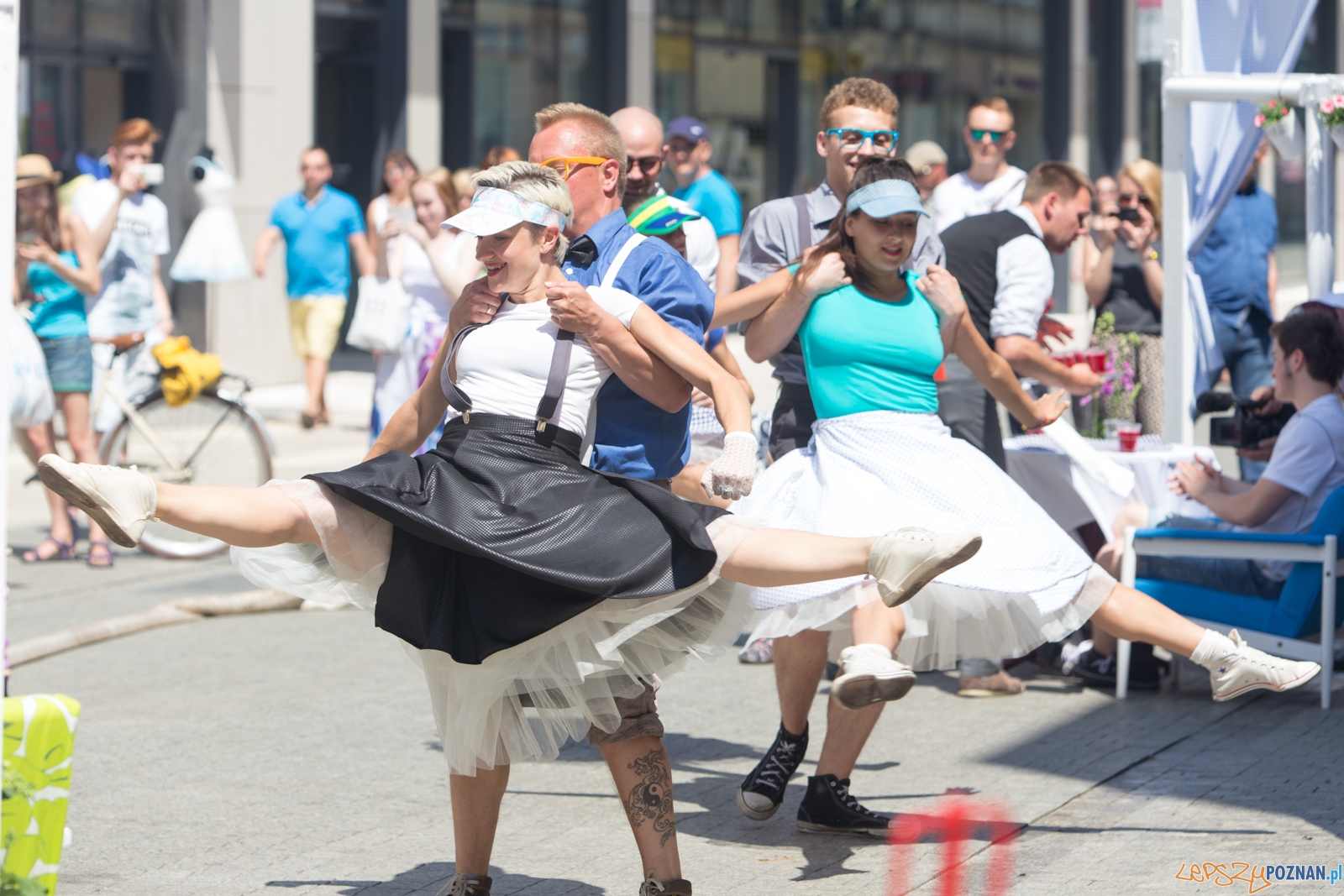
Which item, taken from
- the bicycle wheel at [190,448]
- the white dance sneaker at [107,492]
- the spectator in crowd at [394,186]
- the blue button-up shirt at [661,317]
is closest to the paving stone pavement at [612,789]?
the blue button-up shirt at [661,317]

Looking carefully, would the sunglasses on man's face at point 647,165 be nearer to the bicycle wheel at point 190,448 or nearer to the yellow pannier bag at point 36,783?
the yellow pannier bag at point 36,783

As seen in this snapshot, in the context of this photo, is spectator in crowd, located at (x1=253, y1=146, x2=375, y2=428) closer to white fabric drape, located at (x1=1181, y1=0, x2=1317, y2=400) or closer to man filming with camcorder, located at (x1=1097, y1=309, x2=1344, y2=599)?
white fabric drape, located at (x1=1181, y1=0, x2=1317, y2=400)

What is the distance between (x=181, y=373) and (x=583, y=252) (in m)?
5.50

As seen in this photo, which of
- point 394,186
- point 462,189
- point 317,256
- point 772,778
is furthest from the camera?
point 317,256

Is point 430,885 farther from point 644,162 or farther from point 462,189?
point 462,189

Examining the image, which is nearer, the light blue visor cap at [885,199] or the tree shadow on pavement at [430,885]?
the tree shadow on pavement at [430,885]

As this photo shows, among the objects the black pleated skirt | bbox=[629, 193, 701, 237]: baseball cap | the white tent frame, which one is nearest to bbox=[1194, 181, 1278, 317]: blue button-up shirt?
the white tent frame

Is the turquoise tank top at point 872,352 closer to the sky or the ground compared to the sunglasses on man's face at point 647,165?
closer to the ground

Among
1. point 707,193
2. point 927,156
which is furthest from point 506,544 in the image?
point 927,156

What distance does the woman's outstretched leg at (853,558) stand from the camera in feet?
12.3

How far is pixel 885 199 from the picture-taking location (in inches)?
187

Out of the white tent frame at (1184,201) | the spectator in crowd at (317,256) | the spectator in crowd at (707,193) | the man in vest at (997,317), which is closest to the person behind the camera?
the man in vest at (997,317)

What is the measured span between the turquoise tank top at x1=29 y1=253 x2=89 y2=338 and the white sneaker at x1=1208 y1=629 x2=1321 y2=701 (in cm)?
654

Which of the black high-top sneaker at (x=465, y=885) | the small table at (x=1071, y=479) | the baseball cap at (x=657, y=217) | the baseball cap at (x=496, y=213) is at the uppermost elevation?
the baseball cap at (x=657, y=217)
